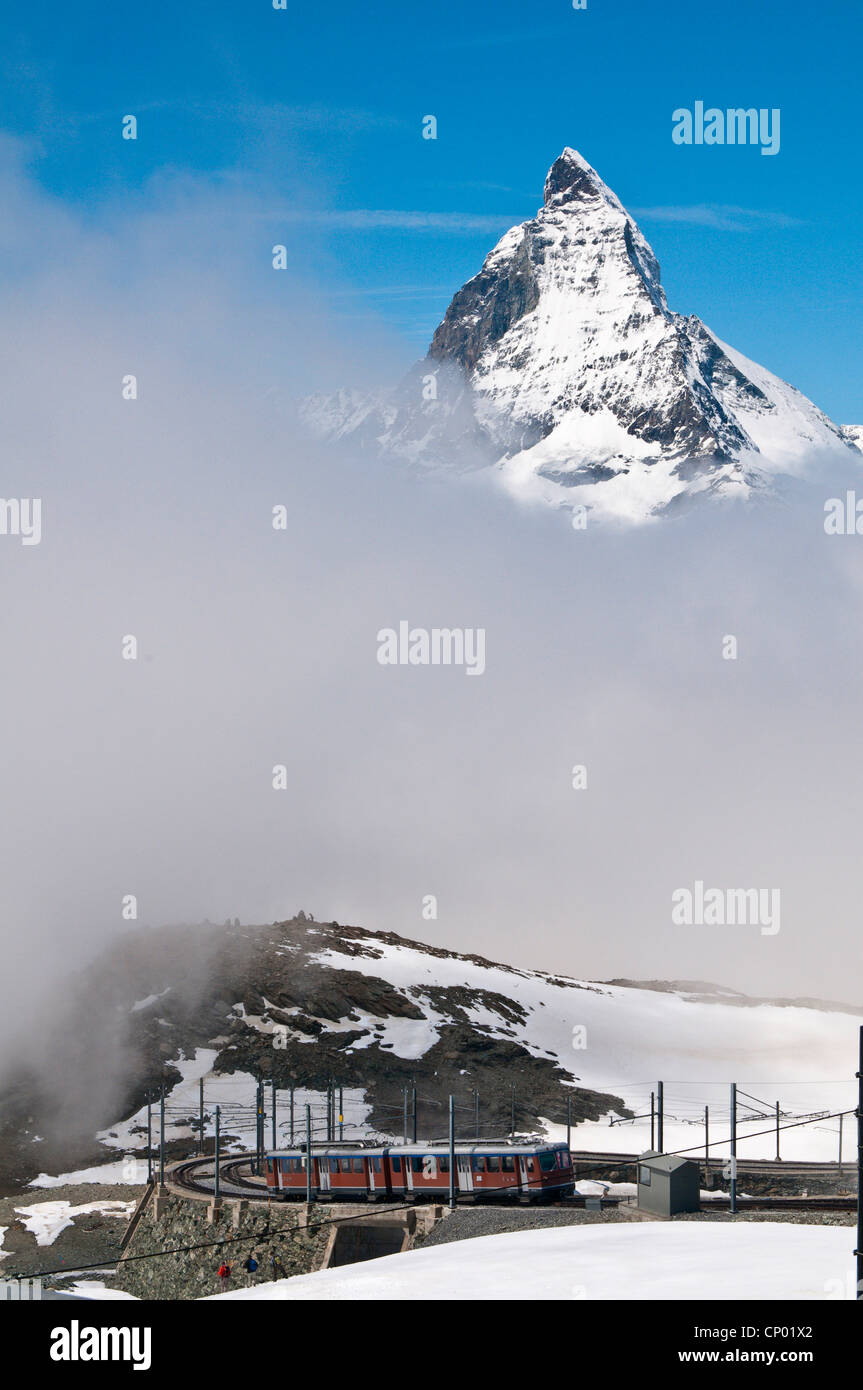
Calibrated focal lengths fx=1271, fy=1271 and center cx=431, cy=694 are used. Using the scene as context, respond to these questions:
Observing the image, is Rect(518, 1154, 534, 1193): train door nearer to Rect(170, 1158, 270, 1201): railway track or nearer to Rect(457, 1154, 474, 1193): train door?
Rect(457, 1154, 474, 1193): train door

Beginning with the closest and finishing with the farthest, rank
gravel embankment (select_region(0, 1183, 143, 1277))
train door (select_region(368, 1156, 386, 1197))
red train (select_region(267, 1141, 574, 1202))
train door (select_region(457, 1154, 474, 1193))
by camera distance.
Result: red train (select_region(267, 1141, 574, 1202))
train door (select_region(457, 1154, 474, 1193))
train door (select_region(368, 1156, 386, 1197))
gravel embankment (select_region(0, 1183, 143, 1277))

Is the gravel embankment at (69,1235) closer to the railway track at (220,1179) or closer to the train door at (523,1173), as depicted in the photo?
the railway track at (220,1179)

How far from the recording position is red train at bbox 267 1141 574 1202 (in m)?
74.1

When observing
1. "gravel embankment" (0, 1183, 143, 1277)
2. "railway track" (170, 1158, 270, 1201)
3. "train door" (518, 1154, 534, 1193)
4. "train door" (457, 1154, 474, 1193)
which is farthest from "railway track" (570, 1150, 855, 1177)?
"gravel embankment" (0, 1183, 143, 1277)

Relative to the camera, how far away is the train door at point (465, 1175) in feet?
246

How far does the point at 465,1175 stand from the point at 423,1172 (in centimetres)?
367

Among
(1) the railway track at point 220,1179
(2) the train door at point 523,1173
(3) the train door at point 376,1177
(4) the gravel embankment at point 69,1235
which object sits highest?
(2) the train door at point 523,1173

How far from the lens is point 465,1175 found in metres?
75.4

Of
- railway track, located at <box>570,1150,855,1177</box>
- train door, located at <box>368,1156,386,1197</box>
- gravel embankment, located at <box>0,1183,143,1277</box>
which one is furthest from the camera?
gravel embankment, located at <box>0,1183,143,1277</box>

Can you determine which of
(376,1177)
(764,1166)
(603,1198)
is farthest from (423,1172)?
(764,1166)

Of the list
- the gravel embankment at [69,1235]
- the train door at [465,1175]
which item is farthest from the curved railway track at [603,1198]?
the gravel embankment at [69,1235]
